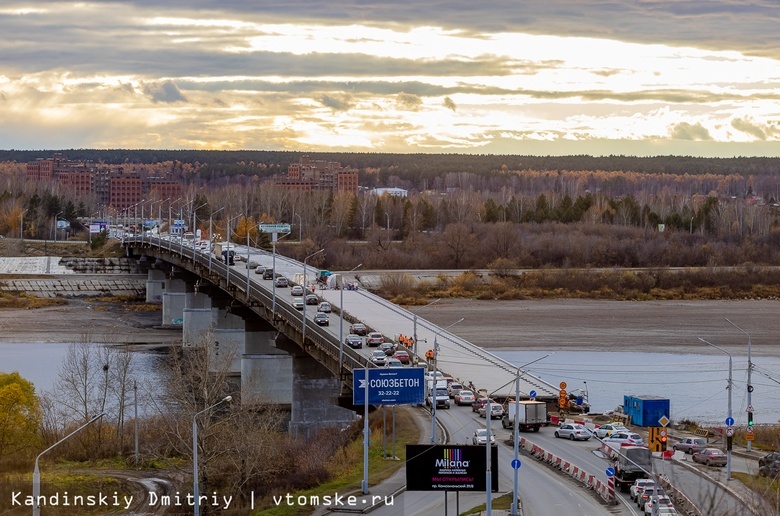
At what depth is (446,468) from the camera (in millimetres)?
33656

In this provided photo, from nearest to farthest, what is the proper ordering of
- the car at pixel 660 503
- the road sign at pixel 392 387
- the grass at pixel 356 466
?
1. the car at pixel 660 503
2. the grass at pixel 356 466
3. the road sign at pixel 392 387

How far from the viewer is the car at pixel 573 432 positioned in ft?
165

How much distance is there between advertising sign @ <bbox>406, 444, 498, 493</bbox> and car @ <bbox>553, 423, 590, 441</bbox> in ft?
56.8

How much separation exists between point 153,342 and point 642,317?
53.1 metres

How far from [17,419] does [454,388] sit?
22.5 metres

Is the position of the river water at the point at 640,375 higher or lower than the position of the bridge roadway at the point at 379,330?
lower

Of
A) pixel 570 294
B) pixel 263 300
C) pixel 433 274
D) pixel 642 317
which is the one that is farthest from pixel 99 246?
pixel 263 300

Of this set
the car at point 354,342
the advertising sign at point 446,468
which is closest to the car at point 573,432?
the advertising sign at point 446,468

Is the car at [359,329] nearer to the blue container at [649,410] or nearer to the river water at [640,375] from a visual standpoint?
the river water at [640,375]

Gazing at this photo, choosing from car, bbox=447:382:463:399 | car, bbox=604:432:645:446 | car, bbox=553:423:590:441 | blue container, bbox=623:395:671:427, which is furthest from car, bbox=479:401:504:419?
car, bbox=604:432:645:446

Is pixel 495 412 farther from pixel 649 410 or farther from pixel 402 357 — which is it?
pixel 402 357

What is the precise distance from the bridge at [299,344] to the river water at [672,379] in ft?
21.0

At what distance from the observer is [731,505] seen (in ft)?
119

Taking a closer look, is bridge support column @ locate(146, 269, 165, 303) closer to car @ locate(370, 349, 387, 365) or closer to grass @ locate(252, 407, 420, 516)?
car @ locate(370, 349, 387, 365)
